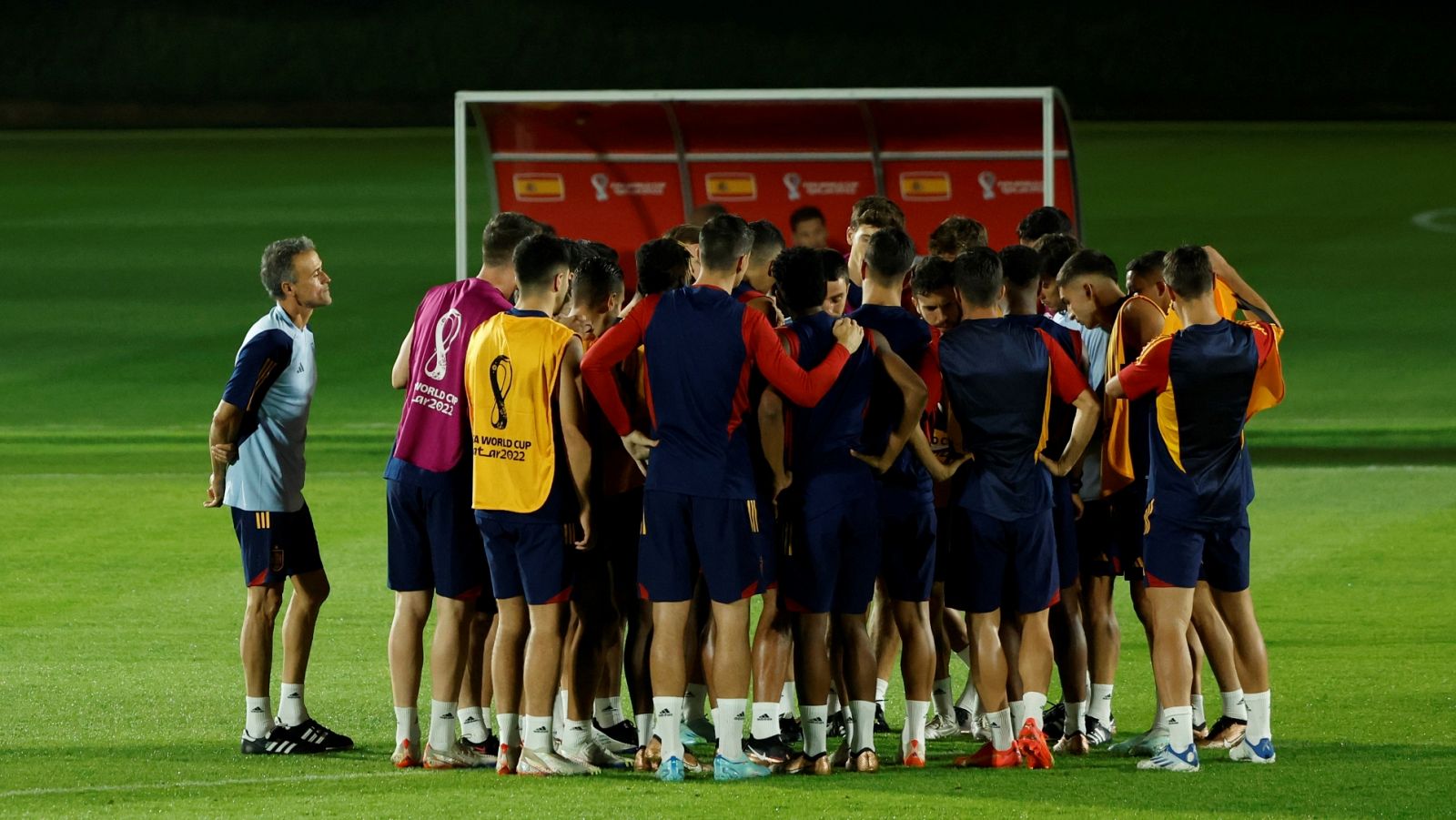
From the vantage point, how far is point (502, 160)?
1437cm

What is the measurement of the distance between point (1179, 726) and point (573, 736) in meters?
1.95

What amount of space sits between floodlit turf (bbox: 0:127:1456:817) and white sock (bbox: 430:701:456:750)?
0.47 ft

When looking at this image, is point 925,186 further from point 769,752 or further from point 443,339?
point 769,752

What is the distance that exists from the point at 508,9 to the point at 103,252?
39.3 feet

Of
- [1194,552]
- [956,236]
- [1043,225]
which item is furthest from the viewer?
[1043,225]

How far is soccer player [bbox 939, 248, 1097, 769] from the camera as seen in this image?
20.5 feet

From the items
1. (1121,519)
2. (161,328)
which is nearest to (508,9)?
(161,328)

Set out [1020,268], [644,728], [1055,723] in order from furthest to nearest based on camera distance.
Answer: [1055,723] < [644,728] < [1020,268]

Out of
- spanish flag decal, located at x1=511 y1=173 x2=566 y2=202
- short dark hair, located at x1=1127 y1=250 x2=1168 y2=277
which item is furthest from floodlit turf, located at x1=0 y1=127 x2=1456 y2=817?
spanish flag decal, located at x1=511 y1=173 x2=566 y2=202

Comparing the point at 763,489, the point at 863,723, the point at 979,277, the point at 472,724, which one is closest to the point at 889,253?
the point at 979,277

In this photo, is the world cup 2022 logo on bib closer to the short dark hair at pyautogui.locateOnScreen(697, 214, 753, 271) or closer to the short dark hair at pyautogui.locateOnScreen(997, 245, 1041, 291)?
the short dark hair at pyautogui.locateOnScreen(697, 214, 753, 271)

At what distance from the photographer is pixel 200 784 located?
6059mm

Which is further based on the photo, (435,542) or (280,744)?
(280,744)

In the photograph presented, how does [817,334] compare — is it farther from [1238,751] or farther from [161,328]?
[161,328]
